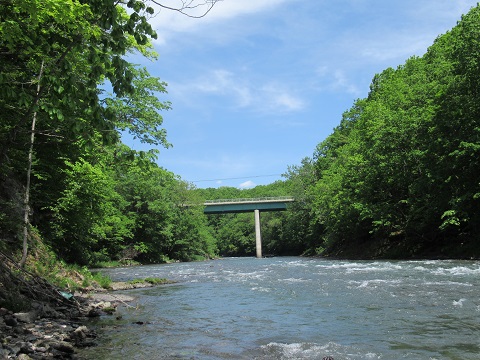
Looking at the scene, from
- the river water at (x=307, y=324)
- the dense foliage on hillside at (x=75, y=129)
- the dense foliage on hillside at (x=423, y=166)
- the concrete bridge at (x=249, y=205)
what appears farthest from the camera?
the concrete bridge at (x=249, y=205)

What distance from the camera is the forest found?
4.79 metres

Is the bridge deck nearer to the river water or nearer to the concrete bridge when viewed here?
the concrete bridge

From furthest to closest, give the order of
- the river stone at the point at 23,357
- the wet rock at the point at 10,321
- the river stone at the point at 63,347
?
the wet rock at the point at 10,321 → the river stone at the point at 63,347 → the river stone at the point at 23,357

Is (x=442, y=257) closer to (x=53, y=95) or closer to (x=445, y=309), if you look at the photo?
(x=445, y=309)

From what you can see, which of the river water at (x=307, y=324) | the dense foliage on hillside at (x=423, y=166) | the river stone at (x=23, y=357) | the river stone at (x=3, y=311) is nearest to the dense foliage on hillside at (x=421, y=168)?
the dense foliage on hillside at (x=423, y=166)

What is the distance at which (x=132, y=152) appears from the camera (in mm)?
4969

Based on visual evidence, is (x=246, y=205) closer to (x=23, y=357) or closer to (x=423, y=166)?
(x=423, y=166)

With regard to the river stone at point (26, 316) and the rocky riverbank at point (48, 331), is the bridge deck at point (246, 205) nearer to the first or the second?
the rocky riverbank at point (48, 331)

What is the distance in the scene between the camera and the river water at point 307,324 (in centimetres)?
699

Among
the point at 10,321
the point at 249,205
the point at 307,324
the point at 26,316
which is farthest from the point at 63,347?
the point at 249,205

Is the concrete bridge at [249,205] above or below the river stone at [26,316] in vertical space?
above

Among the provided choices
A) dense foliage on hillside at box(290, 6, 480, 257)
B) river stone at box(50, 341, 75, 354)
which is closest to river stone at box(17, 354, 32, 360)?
river stone at box(50, 341, 75, 354)

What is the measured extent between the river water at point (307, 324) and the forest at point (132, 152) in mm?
3394

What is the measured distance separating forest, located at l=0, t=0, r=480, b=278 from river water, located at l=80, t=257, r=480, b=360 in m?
3.39
